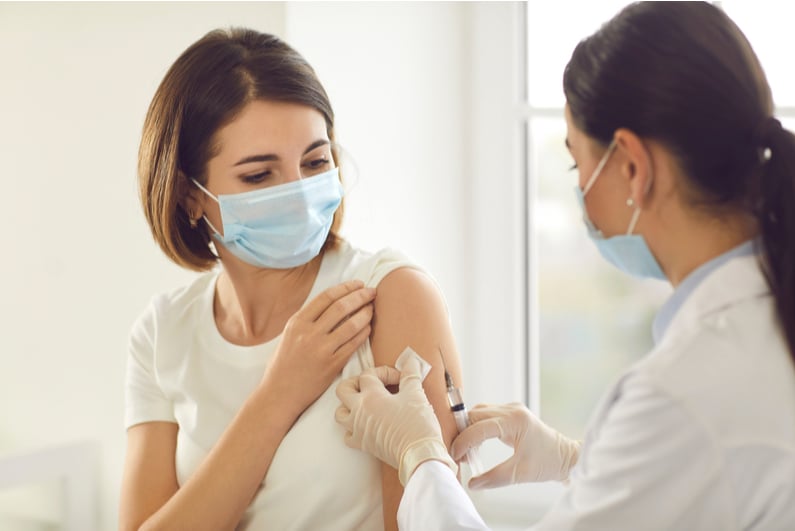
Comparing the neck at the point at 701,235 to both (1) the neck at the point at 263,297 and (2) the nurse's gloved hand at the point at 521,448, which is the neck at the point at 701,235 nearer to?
(2) the nurse's gloved hand at the point at 521,448

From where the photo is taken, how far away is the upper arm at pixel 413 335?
152cm

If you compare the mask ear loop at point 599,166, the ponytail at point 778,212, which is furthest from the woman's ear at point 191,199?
the ponytail at point 778,212

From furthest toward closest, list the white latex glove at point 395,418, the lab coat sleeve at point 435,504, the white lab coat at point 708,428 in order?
the white latex glove at point 395,418 < the lab coat sleeve at point 435,504 < the white lab coat at point 708,428

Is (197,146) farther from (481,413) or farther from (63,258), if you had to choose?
(63,258)

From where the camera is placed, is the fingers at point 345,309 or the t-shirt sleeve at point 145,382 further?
the t-shirt sleeve at point 145,382

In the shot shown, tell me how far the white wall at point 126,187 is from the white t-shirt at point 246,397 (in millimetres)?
508

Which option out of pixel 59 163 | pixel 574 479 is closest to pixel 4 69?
pixel 59 163

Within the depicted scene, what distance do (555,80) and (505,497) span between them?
3.56ft

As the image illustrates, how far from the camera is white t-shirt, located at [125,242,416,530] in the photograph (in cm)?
154

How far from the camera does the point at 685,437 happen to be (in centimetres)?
97

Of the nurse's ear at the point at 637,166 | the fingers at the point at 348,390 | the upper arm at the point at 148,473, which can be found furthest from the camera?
the upper arm at the point at 148,473

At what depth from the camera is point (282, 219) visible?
1604 mm

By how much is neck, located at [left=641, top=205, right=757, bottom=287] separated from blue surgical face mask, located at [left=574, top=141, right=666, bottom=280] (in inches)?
1.8

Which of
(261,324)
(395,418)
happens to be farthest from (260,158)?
(395,418)
